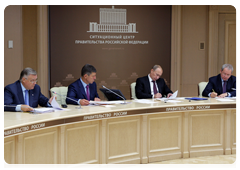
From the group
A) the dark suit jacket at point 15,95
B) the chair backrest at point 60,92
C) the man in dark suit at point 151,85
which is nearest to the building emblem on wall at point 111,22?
the man in dark suit at point 151,85

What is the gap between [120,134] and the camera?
11.3 feet

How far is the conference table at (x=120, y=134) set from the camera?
8.63 feet

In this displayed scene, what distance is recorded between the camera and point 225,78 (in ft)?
15.0

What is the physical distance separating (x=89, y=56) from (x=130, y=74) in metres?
0.95

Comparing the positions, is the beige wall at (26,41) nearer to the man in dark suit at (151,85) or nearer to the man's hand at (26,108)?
the man in dark suit at (151,85)

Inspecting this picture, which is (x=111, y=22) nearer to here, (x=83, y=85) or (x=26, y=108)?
(x=83, y=85)

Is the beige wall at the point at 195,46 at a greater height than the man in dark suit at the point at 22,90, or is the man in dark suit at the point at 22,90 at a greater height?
the beige wall at the point at 195,46

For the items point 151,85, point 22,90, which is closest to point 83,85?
point 22,90

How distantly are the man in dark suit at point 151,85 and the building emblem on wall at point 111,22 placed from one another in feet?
5.50

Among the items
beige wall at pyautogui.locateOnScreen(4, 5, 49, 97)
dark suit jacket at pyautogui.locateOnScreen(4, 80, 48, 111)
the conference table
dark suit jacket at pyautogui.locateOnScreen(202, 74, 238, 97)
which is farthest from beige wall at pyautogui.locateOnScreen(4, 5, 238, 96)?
dark suit jacket at pyautogui.locateOnScreen(4, 80, 48, 111)

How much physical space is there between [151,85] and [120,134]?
148 cm

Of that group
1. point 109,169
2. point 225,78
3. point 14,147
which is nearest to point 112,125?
point 109,169

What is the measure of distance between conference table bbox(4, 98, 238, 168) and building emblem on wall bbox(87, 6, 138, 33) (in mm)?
2597

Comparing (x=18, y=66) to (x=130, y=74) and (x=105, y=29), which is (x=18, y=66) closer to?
(x=105, y=29)
